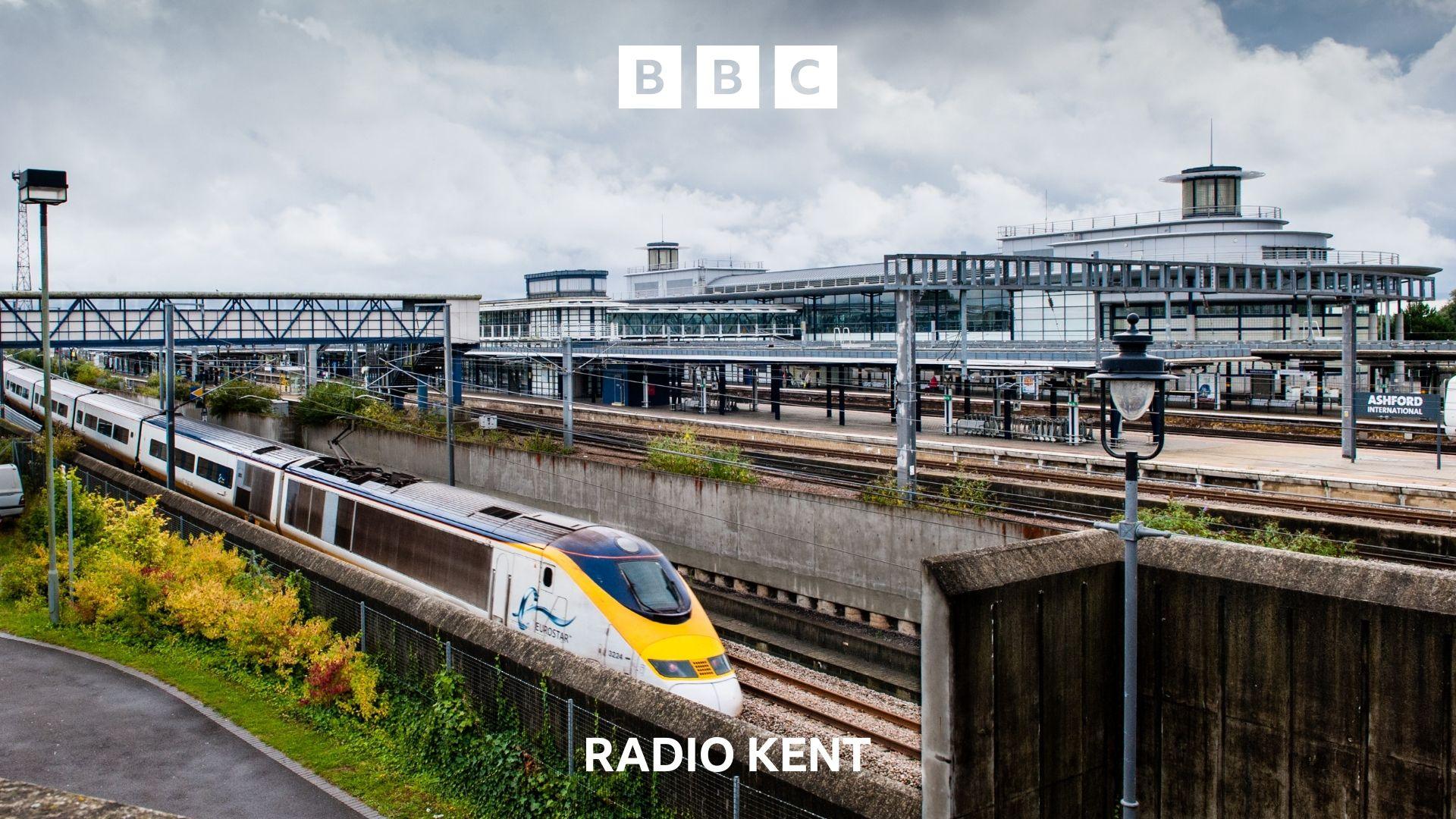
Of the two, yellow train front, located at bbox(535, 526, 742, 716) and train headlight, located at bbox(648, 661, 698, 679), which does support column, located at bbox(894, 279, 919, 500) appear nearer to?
yellow train front, located at bbox(535, 526, 742, 716)

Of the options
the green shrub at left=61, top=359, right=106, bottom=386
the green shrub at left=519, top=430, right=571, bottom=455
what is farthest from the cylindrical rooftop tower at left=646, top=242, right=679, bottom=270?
the green shrub at left=519, top=430, right=571, bottom=455

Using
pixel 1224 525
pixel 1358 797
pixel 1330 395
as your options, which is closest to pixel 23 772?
pixel 1358 797

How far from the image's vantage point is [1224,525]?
24422mm

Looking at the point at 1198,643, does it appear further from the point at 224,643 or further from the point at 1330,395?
the point at 1330,395

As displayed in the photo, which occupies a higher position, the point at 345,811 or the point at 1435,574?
the point at 1435,574

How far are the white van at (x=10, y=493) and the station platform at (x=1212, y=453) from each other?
26231mm

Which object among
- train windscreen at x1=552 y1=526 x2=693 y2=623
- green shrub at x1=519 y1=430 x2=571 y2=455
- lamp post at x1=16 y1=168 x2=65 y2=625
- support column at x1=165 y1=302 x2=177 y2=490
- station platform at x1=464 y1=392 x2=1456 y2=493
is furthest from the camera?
green shrub at x1=519 y1=430 x2=571 y2=455

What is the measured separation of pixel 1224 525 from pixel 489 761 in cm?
1821

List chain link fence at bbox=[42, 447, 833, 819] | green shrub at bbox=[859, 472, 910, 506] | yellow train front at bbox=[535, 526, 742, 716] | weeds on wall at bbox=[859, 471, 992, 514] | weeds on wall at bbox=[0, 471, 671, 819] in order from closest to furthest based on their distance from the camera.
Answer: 1. chain link fence at bbox=[42, 447, 833, 819]
2. weeds on wall at bbox=[0, 471, 671, 819]
3. yellow train front at bbox=[535, 526, 742, 716]
4. weeds on wall at bbox=[859, 471, 992, 514]
5. green shrub at bbox=[859, 472, 910, 506]

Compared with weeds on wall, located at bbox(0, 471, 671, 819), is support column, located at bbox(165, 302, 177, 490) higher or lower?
higher

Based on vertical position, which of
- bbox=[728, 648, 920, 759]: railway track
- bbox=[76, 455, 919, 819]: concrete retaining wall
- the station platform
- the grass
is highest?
the station platform

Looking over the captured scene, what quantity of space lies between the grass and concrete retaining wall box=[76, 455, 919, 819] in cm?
172

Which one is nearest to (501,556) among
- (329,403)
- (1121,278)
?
(1121,278)

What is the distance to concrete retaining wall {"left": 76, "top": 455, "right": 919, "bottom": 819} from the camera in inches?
395
